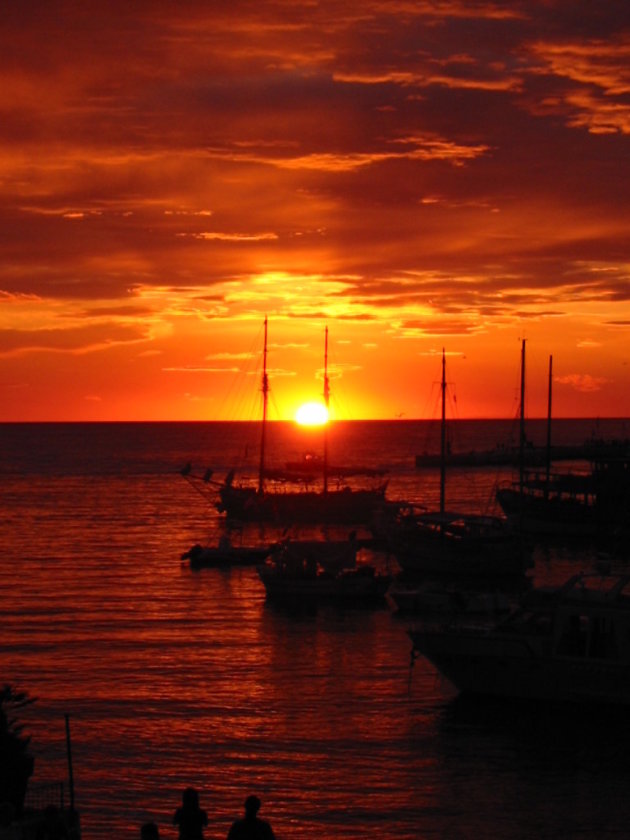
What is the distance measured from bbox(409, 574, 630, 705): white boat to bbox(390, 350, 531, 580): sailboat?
3022 centimetres

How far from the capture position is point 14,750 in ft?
70.5

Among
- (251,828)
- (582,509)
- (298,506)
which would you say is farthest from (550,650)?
(298,506)

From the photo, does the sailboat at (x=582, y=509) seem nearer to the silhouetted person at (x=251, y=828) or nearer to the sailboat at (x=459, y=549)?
the sailboat at (x=459, y=549)

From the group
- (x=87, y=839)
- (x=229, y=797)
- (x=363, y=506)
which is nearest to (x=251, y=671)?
(x=229, y=797)

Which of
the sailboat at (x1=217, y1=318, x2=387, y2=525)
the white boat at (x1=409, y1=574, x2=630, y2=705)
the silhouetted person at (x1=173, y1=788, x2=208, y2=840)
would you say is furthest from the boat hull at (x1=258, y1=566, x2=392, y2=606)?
the sailboat at (x1=217, y1=318, x2=387, y2=525)

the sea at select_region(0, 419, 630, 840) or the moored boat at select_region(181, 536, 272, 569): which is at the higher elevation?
the moored boat at select_region(181, 536, 272, 569)

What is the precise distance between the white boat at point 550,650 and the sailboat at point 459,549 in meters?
30.2

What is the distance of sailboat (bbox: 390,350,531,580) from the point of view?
228 ft

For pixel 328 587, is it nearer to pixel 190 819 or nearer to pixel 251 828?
pixel 190 819

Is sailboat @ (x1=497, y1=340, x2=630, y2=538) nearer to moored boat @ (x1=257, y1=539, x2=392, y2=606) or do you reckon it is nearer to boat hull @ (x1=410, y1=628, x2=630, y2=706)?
moored boat @ (x1=257, y1=539, x2=392, y2=606)

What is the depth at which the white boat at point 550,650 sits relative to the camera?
3731cm

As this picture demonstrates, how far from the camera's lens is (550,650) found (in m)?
37.9

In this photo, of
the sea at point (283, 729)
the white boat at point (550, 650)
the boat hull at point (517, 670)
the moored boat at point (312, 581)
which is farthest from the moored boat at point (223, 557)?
the white boat at point (550, 650)

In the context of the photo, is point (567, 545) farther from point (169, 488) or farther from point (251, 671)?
point (169, 488)
